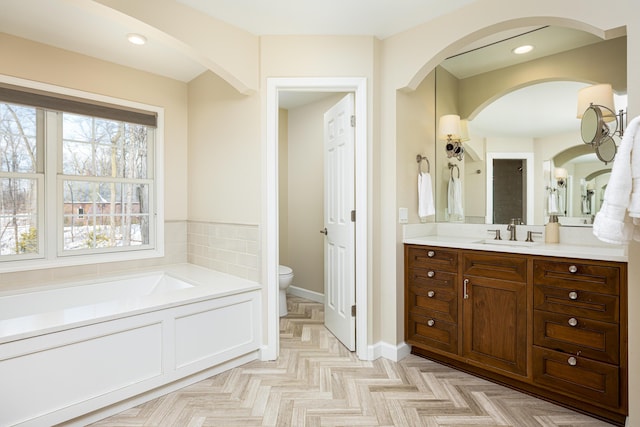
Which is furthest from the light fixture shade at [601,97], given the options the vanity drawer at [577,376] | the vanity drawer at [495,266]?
the vanity drawer at [577,376]

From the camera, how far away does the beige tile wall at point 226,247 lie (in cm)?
270

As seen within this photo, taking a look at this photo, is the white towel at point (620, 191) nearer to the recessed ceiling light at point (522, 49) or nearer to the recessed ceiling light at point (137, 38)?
the recessed ceiling light at point (522, 49)

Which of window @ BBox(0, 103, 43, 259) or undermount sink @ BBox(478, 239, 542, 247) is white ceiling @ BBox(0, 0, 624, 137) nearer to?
window @ BBox(0, 103, 43, 259)

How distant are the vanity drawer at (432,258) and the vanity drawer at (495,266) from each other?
0.08 meters

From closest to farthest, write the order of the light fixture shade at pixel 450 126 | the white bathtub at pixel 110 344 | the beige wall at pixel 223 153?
the white bathtub at pixel 110 344 < the beige wall at pixel 223 153 < the light fixture shade at pixel 450 126

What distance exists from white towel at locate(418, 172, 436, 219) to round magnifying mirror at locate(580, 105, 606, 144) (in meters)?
1.03

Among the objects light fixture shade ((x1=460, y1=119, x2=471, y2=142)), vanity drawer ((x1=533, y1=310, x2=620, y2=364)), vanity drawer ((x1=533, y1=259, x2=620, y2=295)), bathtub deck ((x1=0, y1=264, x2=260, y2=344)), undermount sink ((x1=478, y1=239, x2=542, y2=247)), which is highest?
light fixture shade ((x1=460, y1=119, x2=471, y2=142))

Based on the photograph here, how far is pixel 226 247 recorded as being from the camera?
2.98m

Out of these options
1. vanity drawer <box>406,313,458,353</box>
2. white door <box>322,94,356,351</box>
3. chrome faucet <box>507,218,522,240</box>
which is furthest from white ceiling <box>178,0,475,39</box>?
vanity drawer <box>406,313,458,353</box>

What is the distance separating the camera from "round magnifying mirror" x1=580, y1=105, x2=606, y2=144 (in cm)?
210

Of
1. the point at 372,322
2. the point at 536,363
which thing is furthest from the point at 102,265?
the point at 536,363

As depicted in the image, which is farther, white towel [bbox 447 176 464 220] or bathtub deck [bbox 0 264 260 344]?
white towel [bbox 447 176 464 220]

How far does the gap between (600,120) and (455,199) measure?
3.69 ft

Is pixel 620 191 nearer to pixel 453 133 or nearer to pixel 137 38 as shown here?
pixel 453 133
